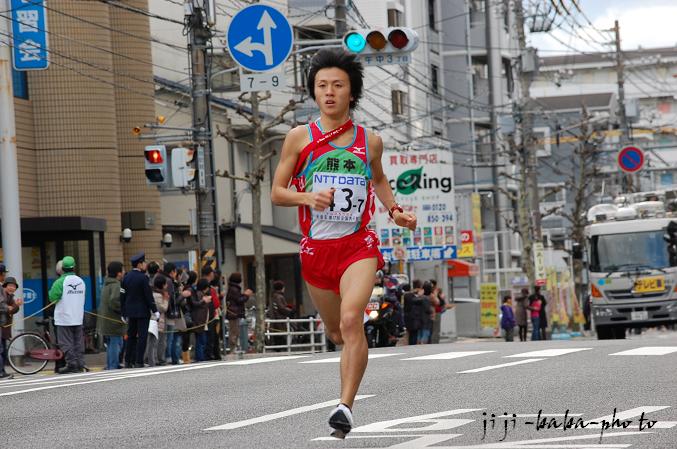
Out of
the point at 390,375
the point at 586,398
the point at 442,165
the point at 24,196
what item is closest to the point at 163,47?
the point at 442,165

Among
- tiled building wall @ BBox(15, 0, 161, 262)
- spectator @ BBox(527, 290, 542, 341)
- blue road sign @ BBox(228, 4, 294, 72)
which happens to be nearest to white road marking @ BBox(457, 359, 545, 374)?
blue road sign @ BBox(228, 4, 294, 72)

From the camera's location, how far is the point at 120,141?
33.6 meters

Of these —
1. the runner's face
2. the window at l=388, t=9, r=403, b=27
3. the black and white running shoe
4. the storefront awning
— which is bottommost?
the black and white running shoe

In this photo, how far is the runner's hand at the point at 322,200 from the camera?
6.97m

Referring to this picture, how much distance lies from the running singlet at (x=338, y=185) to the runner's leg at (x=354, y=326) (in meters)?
0.26

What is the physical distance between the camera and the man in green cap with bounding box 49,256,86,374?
19.0m

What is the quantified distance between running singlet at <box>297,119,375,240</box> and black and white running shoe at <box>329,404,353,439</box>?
1.02 m

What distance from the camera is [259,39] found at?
20.5 m

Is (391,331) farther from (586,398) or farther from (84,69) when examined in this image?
(586,398)

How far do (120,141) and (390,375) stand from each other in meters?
22.4

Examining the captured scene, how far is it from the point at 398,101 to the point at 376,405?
146 feet

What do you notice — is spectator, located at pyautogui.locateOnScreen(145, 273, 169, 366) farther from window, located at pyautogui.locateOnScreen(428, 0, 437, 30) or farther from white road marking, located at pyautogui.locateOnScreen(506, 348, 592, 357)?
window, located at pyautogui.locateOnScreen(428, 0, 437, 30)

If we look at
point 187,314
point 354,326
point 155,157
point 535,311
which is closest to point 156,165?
point 155,157

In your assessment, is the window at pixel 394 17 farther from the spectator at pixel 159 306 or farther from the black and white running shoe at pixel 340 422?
the black and white running shoe at pixel 340 422
